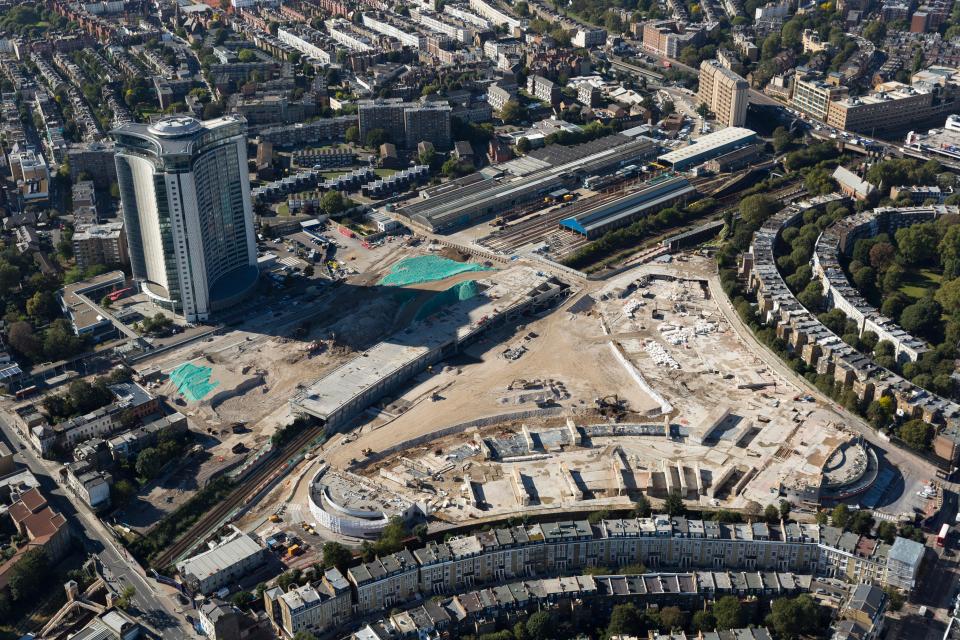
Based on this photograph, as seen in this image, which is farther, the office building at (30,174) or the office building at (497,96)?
the office building at (497,96)

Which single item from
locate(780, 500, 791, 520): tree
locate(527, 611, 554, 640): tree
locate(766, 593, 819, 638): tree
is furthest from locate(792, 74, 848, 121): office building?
locate(527, 611, 554, 640): tree

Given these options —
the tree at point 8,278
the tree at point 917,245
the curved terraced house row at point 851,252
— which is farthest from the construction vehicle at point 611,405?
the tree at point 8,278

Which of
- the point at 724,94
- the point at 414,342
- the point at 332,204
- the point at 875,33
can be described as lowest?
the point at 414,342

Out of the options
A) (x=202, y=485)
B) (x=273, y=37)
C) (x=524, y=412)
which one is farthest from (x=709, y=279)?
(x=273, y=37)

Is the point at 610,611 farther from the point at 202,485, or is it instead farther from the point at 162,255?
the point at 162,255

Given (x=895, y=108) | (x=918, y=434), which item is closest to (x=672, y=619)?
(x=918, y=434)

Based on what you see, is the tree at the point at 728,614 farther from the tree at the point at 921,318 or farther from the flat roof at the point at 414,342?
the tree at the point at 921,318

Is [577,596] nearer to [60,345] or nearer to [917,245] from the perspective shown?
[60,345]
